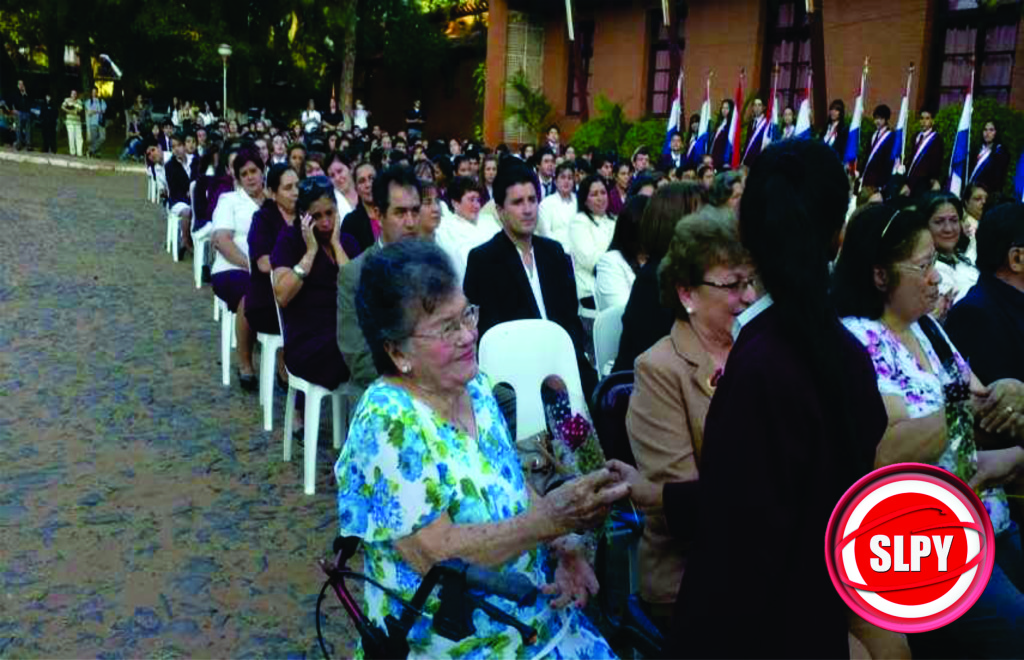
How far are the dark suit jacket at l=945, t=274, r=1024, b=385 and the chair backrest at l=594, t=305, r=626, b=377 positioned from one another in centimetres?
154

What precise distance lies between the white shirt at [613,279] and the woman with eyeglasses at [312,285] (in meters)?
1.49

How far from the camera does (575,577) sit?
230 centimetres

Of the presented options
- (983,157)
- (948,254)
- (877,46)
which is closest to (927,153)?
(983,157)

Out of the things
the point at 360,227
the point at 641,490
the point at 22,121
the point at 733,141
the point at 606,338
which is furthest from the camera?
the point at 22,121

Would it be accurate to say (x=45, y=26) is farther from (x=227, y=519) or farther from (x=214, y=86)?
(x=227, y=519)

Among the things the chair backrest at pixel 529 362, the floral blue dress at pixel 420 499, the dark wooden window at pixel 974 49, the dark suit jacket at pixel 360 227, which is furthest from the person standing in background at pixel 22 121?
the floral blue dress at pixel 420 499

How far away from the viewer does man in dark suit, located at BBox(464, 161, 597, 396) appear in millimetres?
4699

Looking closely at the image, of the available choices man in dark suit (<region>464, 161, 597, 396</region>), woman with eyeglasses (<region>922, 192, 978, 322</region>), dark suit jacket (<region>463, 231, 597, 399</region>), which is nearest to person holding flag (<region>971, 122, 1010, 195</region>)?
woman with eyeglasses (<region>922, 192, 978, 322</region>)

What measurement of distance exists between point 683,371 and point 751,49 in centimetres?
1676

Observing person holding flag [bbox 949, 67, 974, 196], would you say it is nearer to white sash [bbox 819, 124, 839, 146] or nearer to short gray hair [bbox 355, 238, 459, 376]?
white sash [bbox 819, 124, 839, 146]

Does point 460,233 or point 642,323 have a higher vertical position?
point 460,233

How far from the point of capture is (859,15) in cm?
1564

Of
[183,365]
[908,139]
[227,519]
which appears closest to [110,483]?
[227,519]

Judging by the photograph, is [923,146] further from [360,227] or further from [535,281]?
[535,281]
